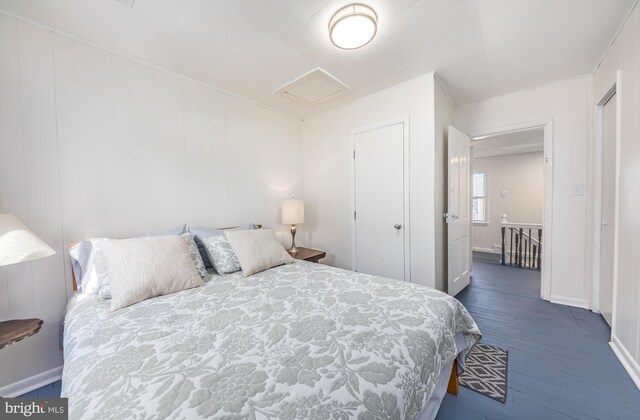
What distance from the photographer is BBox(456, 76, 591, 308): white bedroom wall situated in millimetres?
2592

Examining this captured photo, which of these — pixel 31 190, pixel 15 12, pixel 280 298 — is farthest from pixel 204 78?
pixel 280 298

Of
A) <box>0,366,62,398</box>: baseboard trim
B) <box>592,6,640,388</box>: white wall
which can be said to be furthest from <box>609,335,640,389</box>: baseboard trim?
<box>0,366,62,398</box>: baseboard trim

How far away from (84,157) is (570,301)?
4872 mm

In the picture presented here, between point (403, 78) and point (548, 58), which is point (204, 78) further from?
point (548, 58)

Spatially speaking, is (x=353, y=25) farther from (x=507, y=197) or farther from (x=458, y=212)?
(x=507, y=197)

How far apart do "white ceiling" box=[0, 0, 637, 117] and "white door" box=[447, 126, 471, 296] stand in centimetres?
73

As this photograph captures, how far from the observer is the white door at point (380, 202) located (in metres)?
2.71

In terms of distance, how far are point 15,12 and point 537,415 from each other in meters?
4.03

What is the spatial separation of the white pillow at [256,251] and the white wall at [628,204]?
2488 mm

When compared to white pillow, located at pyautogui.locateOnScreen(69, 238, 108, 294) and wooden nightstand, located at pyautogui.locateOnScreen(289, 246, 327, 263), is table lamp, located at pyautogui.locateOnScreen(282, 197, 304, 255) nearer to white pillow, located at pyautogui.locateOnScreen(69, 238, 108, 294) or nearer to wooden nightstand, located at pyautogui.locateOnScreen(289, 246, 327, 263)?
wooden nightstand, located at pyautogui.locateOnScreen(289, 246, 327, 263)

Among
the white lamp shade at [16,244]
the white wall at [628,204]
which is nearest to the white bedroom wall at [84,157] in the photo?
the white lamp shade at [16,244]

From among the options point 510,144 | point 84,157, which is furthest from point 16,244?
point 510,144

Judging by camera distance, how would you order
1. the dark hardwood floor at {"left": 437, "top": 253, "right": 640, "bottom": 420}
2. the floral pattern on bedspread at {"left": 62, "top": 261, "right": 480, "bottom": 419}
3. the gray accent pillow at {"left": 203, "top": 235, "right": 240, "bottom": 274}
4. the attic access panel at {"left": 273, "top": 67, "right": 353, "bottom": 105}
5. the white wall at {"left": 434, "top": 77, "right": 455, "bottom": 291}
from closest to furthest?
the floral pattern on bedspread at {"left": 62, "top": 261, "right": 480, "bottom": 419} → the dark hardwood floor at {"left": 437, "top": 253, "right": 640, "bottom": 420} → the gray accent pillow at {"left": 203, "top": 235, "right": 240, "bottom": 274} → the attic access panel at {"left": 273, "top": 67, "right": 353, "bottom": 105} → the white wall at {"left": 434, "top": 77, "right": 455, "bottom": 291}

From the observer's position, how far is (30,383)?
160 cm
